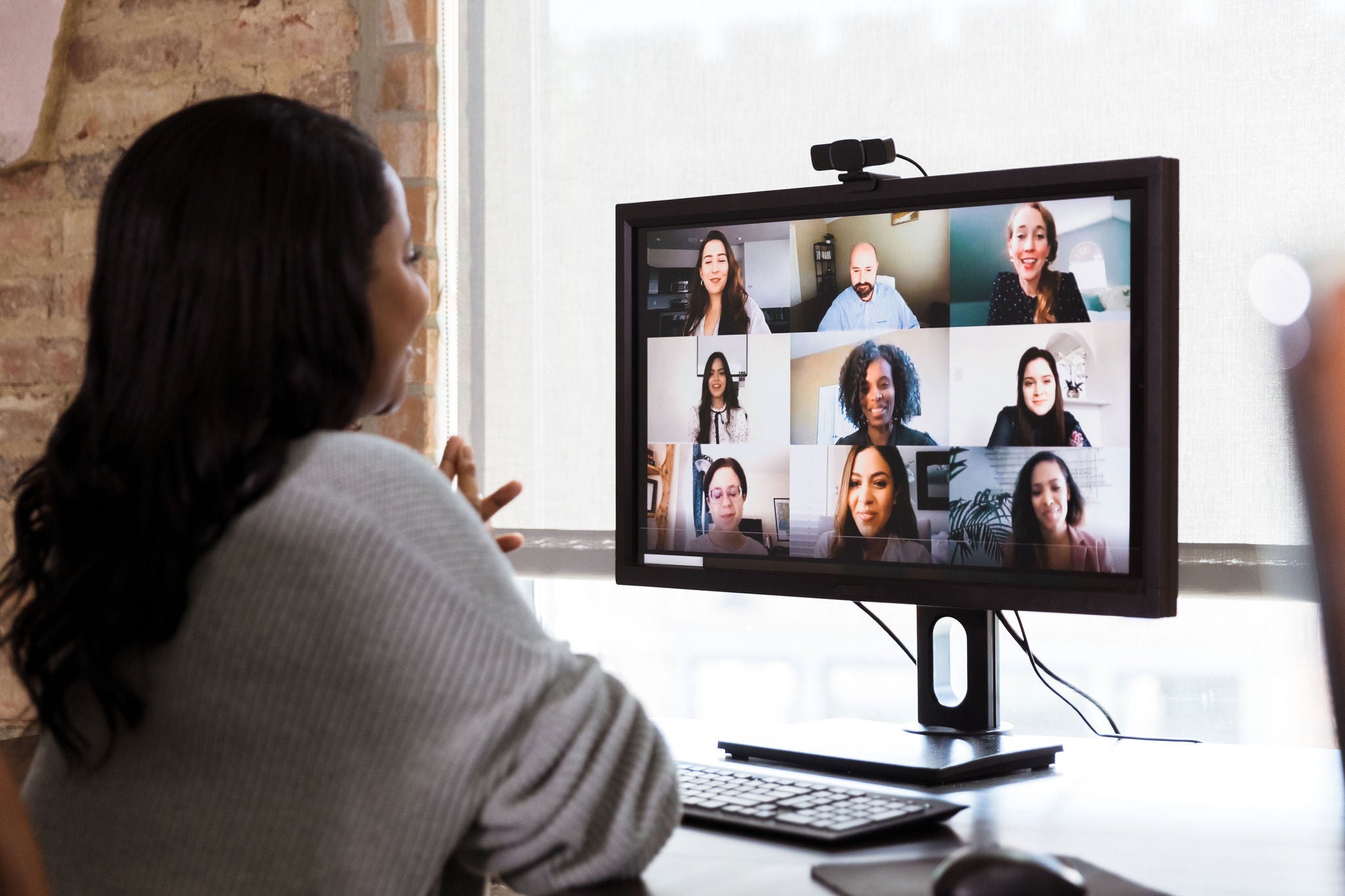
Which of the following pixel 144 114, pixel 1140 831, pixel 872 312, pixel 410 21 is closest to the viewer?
pixel 1140 831

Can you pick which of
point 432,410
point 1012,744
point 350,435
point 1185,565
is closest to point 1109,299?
point 1012,744

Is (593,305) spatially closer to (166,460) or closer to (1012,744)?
(1012,744)

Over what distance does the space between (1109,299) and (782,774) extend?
1.53ft

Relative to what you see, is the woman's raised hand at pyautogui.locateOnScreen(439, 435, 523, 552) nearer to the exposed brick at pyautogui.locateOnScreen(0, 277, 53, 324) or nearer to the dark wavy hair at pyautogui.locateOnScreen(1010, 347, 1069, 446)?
the dark wavy hair at pyautogui.locateOnScreen(1010, 347, 1069, 446)

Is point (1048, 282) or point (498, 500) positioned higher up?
point (1048, 282)

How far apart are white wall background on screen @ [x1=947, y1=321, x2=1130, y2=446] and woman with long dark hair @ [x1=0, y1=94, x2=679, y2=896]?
19.2 inches

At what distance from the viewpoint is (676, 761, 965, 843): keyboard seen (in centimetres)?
88

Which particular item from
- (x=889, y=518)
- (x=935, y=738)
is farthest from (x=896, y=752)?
(x=889, y=518)

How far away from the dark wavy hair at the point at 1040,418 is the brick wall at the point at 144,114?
0.89 m

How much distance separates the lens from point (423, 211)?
1755 mm

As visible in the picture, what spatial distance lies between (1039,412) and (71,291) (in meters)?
1.37

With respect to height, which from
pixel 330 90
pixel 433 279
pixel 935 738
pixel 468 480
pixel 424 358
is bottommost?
pixel 935 738

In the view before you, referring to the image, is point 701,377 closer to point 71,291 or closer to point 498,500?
point 498,500

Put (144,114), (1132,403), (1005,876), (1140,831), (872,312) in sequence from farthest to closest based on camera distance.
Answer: (144,114), (872,312), (1132,403), (1140,831), (1005,876)
